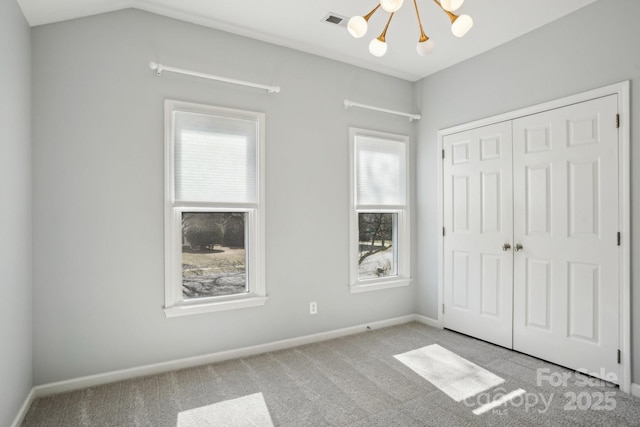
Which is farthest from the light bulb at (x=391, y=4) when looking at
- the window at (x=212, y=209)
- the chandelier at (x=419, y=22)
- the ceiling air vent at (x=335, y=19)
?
the window at (x=212, y=209)

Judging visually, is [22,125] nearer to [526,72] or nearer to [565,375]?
[526,72]

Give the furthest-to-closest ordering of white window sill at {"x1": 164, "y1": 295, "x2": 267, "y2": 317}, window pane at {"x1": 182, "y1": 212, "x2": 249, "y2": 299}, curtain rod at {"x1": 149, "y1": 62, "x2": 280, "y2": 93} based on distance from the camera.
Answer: window pane at {"x1": 182, "y1": 212, "x2": 249, "y2": 299}
white window sill at {"x1": 164, "y1": 295, "x2": 267, "y2": 317}
curtain rod at {"x1": 149, "y1": 62, "x2": 280, "y2": 93}

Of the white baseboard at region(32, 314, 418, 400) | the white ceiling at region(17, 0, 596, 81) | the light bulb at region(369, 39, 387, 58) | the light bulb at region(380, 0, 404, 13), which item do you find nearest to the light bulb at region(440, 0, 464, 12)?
the light bulb at region(380, 0, 404, 13)

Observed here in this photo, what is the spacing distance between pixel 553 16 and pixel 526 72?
450 millimetres

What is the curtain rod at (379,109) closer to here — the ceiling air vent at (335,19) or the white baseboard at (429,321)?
the ceiling air vent at (335,19)

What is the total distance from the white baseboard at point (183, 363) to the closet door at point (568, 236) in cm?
164

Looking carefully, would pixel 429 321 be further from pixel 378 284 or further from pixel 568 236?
pixel 568 236

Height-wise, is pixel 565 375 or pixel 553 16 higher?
pixel 553 16

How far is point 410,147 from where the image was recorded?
4.24 meters

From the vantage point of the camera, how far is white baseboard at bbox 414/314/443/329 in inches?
157

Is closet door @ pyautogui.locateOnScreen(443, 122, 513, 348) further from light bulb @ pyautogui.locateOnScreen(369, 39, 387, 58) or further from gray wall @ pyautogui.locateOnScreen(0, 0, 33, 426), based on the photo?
gray wall @ pyautogui.locateOnScreen(0, 0, 33, 426)

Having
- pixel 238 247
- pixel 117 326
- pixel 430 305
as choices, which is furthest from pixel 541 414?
pixel 117 326

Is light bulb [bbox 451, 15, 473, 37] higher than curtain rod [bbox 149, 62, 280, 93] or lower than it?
lower

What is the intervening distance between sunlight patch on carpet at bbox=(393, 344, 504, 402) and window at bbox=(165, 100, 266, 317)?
4.78 ft
